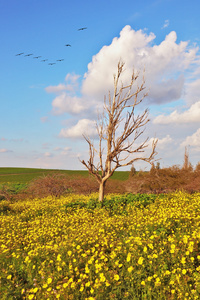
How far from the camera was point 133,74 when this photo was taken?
16.0 metres

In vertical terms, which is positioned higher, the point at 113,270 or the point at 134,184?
the point at 134,184

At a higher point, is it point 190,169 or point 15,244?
point 190,169

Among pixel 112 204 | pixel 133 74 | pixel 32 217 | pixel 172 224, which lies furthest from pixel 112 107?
pixel 172 224

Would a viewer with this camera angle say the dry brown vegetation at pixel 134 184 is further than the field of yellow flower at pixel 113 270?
Yes

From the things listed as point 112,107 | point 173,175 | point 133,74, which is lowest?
point 173,175

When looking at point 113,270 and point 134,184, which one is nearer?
point 113,270

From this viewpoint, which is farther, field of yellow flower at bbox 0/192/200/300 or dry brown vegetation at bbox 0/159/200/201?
dry brown vegetation at bbox 0/159/200/201

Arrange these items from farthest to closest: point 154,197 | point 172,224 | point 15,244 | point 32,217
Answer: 1. point 154,197
2. point 32,217
3. point 15,244
4. point 172,224

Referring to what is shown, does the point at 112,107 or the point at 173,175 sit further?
the point at 173,175

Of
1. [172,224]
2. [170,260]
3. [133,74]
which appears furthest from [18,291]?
[133,74]

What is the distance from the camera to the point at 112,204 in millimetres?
13922

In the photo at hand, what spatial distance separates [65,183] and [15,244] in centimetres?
1584

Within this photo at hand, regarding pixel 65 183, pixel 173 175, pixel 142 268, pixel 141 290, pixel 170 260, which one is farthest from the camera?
pixel 65 183

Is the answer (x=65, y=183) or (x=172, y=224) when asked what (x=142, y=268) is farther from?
(x=65, y=183)
